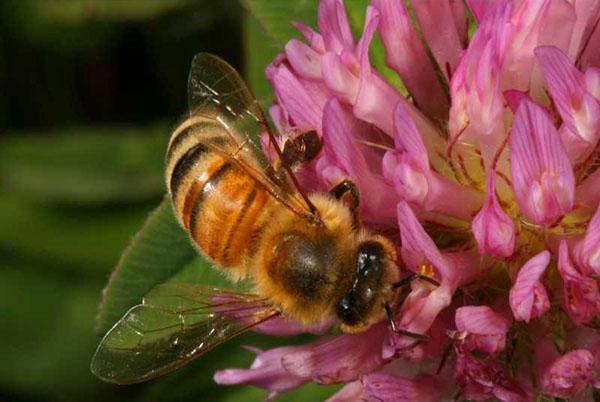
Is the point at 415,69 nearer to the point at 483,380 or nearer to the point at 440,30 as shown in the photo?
the point at 440,30

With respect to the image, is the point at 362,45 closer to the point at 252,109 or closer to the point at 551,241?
the point at 252,109

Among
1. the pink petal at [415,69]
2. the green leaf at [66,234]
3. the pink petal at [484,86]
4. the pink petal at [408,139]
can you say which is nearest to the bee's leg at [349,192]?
the pink petal at [408,139]

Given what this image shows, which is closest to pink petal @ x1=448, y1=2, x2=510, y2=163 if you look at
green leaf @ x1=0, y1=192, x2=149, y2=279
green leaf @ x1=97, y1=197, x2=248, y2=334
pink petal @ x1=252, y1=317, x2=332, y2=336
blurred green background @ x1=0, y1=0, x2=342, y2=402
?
pink petal @ x1=252, y1=317, x2=332, y2=336

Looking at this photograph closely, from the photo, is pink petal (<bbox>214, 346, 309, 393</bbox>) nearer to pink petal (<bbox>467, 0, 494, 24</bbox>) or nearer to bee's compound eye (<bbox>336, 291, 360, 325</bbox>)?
bee's compound eye (<bbox>336, 291, 360, 325</bbox>)

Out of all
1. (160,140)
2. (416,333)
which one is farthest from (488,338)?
(160,140)

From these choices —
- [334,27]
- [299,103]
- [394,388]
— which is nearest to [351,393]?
[394,388]

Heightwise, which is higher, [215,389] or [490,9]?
[490,9]

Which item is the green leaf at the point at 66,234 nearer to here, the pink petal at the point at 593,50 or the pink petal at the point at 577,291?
the pink petal at the point at 593,50
